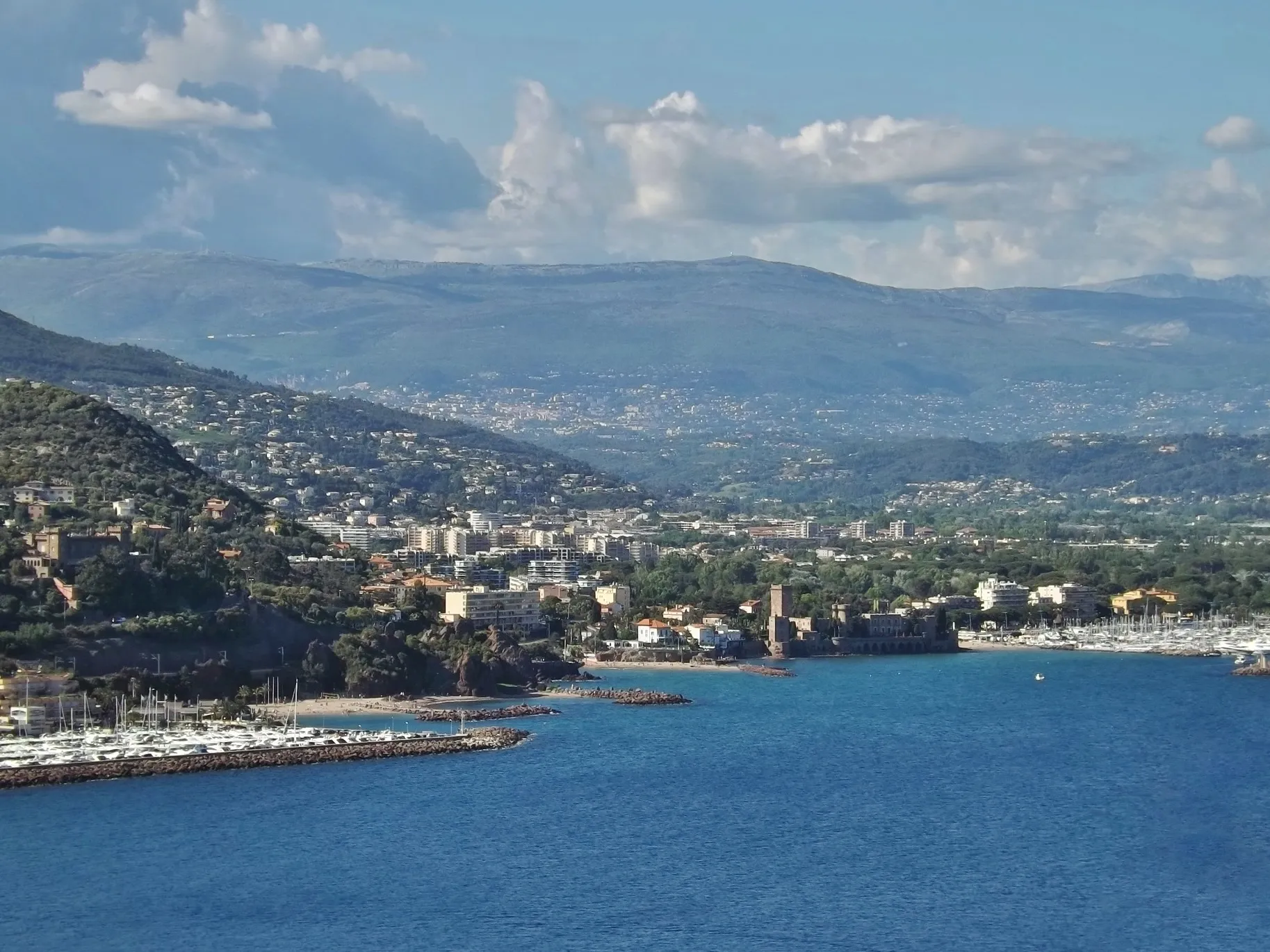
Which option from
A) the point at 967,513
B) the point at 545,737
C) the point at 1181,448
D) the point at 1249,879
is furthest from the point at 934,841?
the point at 1181,448

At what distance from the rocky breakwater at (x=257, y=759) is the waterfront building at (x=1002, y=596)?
38429 mm

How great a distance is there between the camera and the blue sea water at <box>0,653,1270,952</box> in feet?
95.6

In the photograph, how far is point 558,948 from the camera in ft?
92.4

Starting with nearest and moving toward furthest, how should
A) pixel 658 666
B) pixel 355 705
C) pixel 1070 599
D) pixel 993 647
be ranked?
pixel 355 705 → pixel 658 666 → pixel 993 647 → pixel 1070 599

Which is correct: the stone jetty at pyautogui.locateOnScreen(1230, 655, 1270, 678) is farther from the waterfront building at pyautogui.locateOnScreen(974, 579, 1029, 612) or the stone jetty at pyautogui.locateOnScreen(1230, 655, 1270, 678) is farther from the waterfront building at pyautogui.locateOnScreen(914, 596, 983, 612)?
the waterfront building at pyautogui.locateOnScreen(974, 579, 1029, 612)

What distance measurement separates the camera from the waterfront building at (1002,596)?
81750 millimetres

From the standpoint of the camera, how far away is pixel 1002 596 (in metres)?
82.8

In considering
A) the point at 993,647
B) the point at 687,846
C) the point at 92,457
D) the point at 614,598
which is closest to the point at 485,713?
the point at 687,846

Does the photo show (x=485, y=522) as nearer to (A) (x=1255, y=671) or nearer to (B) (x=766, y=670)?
(B) (x=766, y=670)

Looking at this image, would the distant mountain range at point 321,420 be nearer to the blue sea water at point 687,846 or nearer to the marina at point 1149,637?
the marina at point 1149,637

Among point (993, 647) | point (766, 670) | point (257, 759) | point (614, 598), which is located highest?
point (614, 598)

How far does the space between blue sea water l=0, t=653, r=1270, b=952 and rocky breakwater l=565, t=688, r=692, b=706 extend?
381 cm

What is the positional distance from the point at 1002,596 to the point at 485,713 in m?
36.6

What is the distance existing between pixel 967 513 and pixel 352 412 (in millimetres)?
34997
